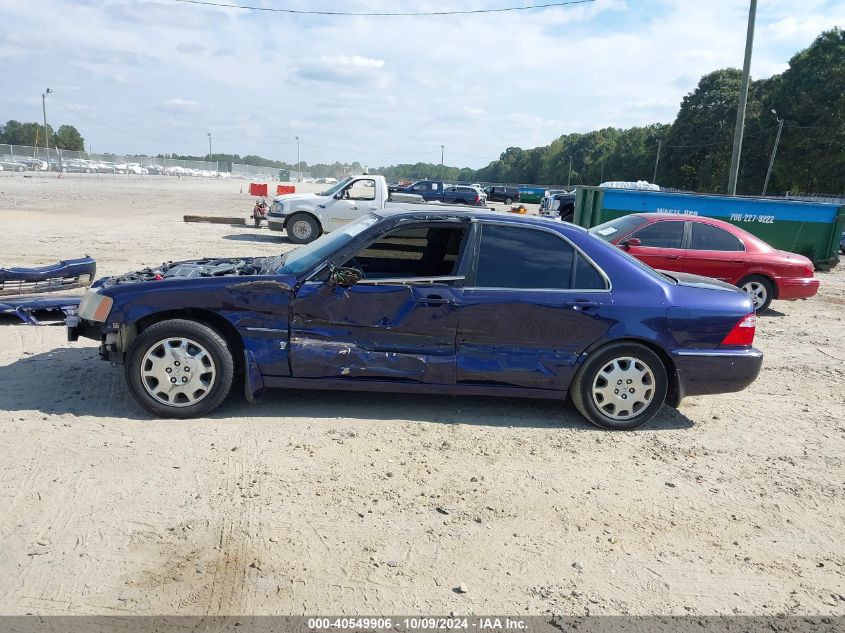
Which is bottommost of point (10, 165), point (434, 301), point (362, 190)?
point (434, 301)

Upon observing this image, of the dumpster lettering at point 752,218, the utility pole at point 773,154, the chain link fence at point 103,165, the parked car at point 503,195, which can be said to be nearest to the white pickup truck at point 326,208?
the dumpster lettering at point 752,218

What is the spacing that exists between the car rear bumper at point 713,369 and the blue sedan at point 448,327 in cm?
1

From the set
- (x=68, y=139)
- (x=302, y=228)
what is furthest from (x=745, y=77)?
(x=68, y=139)

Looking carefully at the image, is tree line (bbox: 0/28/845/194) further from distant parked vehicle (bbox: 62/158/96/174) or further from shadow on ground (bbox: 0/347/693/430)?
shadow on ground (bbox: 0/347/693/430)

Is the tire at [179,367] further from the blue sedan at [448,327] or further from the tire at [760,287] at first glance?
the tire at [760,287]

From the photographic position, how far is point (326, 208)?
A: 16188 mm

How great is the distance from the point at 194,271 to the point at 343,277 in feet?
4.76

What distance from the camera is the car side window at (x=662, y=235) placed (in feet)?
33.7

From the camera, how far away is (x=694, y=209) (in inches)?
571

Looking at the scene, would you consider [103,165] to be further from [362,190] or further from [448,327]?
[448,327]

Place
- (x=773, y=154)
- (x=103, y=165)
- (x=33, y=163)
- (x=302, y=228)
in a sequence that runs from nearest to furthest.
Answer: (x=302, y=228) < (x=773, y=154) < (x=33, y=163) < (x=103, y=165)

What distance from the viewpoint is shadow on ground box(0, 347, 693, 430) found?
4.87m

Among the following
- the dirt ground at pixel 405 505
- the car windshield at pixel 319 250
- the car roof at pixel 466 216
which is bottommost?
the dirt ground at pixel 405 505

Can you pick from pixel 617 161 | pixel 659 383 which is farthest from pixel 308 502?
pixel 617 161
